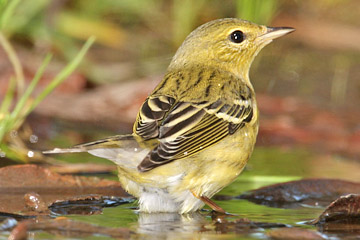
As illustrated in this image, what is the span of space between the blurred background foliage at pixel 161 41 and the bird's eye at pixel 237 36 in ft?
6.86

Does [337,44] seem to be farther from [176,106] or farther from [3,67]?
[176,106]

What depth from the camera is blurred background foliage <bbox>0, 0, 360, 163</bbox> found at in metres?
9.29

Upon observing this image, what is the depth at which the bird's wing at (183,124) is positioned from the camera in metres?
4.68

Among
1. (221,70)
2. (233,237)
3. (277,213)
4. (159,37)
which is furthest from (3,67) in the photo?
(233,237)

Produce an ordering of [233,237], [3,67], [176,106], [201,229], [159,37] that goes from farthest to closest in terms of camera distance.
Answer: [159,37] < [3,67] < [176,106] < [201,229] < [233,237]

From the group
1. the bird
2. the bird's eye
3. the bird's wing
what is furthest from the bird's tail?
the bird's eye

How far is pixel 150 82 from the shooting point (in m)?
8.42

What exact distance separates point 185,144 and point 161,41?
619cm

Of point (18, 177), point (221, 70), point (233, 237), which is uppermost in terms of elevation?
point (221, 70)

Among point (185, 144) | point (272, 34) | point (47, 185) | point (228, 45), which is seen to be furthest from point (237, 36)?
point (47, 185)

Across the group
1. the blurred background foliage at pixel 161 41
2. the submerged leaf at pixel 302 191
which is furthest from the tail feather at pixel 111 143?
the blurred background foliage at pixel 161 41

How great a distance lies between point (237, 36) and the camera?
6352 mm

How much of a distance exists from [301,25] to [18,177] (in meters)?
6.73

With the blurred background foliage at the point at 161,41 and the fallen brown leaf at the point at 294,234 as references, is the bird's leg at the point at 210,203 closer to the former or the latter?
the fallen brown leaf at the point at 294,234
